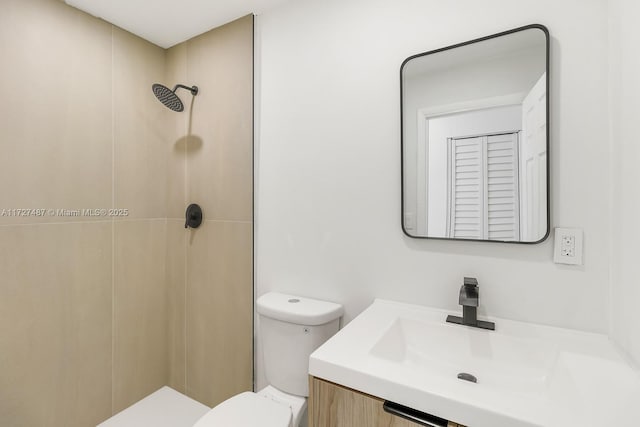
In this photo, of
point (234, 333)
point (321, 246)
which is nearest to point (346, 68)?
point (321, 246)

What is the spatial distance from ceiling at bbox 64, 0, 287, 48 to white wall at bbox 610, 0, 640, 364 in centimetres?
138

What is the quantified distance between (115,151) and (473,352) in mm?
1998

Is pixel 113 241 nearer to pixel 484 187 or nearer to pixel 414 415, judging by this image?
pixel 414 415

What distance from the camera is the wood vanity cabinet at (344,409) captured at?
77 cm

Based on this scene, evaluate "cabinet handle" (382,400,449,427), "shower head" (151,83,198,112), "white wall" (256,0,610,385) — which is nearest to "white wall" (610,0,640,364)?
"white wall" (256,0,610,385)

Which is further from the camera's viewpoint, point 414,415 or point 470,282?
point 470,282

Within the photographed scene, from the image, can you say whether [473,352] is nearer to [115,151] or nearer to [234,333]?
[234,333]

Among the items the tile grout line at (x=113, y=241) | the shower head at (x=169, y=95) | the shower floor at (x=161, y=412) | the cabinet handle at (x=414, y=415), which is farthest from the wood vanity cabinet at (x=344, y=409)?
the shower head at (x=169, y=95)

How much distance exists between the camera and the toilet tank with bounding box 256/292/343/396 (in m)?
1.31

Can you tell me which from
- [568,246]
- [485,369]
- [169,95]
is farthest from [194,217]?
[568,246]

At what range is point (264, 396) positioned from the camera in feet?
4.45

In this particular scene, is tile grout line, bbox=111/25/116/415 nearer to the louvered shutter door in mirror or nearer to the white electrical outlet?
the louvered shutter door in mirror

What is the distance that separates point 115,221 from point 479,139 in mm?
1889

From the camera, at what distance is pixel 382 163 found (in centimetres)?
131
